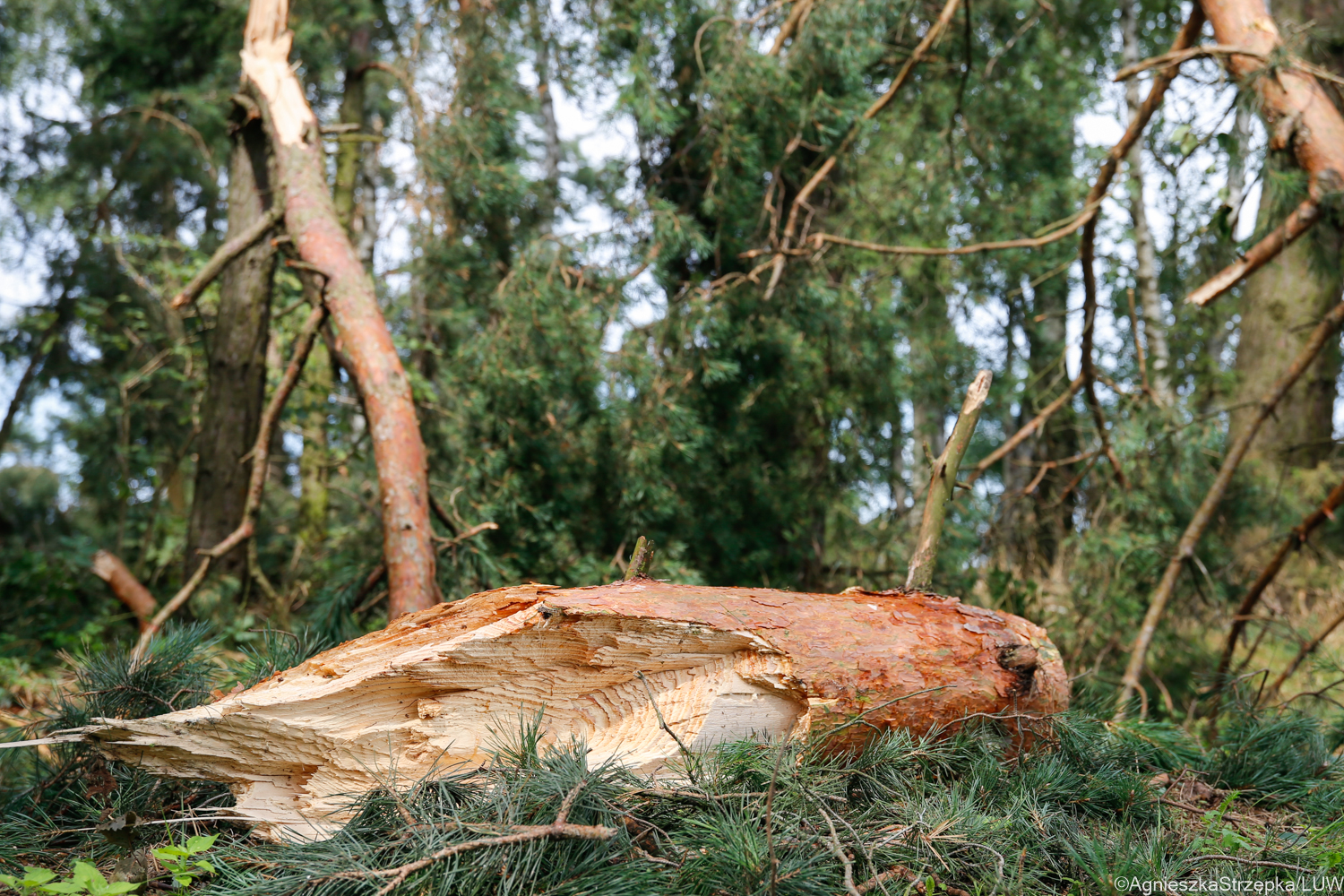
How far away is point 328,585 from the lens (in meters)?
4.01

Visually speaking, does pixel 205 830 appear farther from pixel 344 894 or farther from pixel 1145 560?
pixel 1145 560

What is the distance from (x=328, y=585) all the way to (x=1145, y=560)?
4473mm

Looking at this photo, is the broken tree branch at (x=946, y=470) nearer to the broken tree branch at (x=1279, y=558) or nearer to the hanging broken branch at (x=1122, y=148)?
the hanging broken branch at (x=1122, y=148)

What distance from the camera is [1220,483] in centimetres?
383

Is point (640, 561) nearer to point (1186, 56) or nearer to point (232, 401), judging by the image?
point (1186, 56)

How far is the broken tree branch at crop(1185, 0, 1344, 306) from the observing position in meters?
3.10

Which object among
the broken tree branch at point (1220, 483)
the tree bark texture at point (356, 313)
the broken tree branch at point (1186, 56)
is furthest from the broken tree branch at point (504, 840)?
the broken tree branch at point (1186, 56)

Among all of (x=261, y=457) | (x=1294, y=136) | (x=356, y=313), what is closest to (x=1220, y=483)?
(x=1294, y=136)

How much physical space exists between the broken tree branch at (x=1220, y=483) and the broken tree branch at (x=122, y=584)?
432 centimetres

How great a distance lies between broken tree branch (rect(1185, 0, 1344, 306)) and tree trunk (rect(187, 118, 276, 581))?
474 cm

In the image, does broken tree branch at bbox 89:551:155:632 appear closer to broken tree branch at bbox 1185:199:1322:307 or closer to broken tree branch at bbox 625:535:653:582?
broken tree branch at bbox 625:535:653:582

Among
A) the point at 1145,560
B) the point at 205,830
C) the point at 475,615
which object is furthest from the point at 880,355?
the point at 205,830

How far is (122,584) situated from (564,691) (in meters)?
2.81

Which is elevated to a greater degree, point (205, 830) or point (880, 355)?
point (880, 355)
